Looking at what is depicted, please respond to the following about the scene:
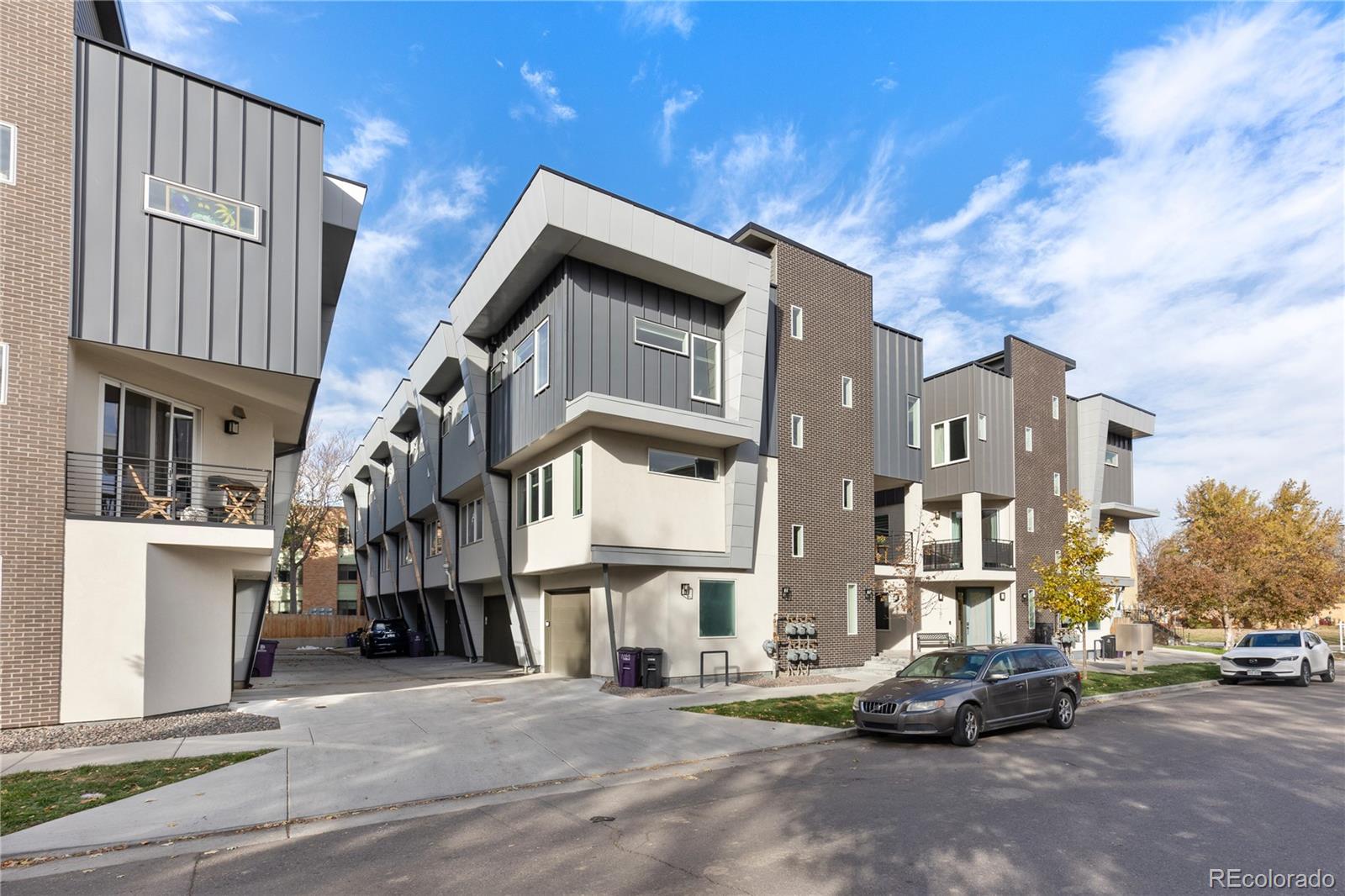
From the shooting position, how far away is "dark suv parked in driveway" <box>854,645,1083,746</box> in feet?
40.1

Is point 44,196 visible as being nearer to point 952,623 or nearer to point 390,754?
point 390,754

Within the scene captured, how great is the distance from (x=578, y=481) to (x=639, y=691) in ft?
17.0

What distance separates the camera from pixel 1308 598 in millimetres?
32688

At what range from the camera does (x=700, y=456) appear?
21281mm

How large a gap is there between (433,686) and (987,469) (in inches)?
825

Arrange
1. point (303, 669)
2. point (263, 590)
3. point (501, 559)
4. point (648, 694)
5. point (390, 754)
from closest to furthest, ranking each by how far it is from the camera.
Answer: point (390, 754)
point (648, 694)
point (263, 590)
point (501, 559)
point (303, 669)

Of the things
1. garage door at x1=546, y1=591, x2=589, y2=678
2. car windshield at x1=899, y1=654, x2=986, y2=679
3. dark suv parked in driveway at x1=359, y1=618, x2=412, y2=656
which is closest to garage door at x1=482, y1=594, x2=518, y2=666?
garage door at x1=546, y1=591, x2=589, y2=678

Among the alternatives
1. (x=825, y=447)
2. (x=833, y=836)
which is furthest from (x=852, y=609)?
(x=833, y=836)

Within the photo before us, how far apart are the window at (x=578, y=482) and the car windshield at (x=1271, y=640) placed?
20062 millimetres

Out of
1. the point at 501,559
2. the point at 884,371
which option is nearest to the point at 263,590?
the point at 501,559

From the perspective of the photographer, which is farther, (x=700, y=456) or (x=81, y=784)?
(x=700, y=456)

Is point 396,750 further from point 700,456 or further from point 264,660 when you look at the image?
point 264,660

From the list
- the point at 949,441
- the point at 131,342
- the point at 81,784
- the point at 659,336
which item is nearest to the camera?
the point at 81,784

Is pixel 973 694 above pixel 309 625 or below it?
above
